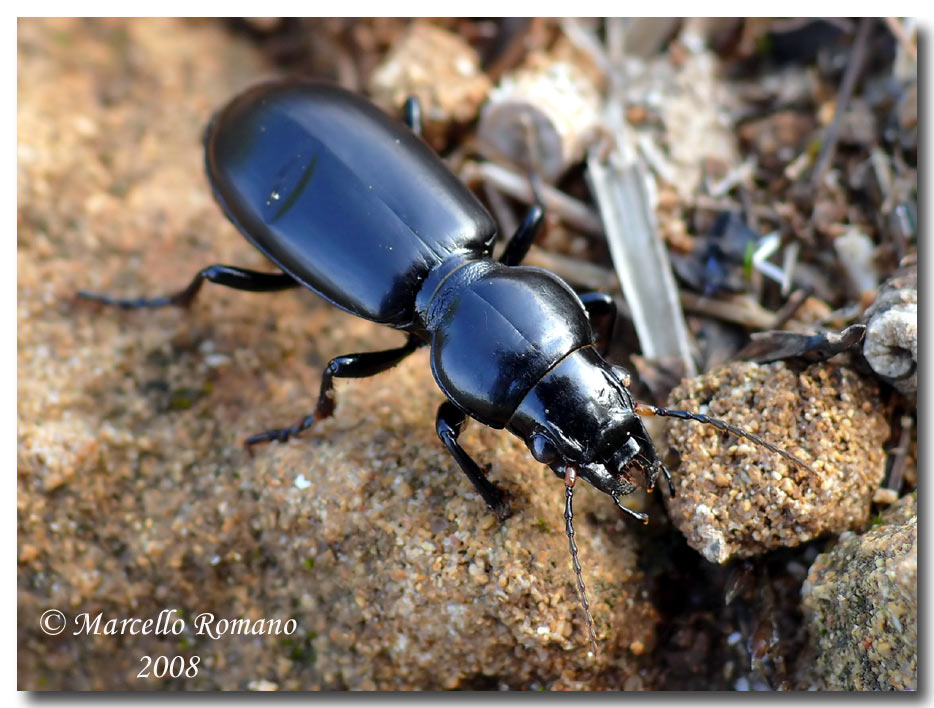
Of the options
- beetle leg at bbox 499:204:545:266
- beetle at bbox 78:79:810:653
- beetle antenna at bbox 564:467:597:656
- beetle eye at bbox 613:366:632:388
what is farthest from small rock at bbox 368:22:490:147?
beetle antenna at bbox 564:467:597:656

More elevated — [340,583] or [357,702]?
[340,583]

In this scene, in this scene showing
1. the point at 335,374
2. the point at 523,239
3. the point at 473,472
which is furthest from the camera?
the point at 523,239

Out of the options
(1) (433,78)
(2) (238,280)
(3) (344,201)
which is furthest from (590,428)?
(1) (433,78)

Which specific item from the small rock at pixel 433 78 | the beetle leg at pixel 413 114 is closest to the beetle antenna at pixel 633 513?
the beetle leg at pixel 413 114

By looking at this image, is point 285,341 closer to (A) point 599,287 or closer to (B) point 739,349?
(A) point 599,287

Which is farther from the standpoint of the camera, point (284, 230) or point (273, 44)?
point (273, 44)

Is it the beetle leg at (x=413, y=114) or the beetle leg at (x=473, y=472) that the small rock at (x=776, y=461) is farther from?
the beetle leg at (x=413, y=114)

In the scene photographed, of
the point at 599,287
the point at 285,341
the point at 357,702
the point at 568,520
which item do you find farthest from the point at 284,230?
the point at 357,702

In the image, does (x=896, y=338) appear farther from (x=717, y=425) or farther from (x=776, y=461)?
(x=717, y=425)
